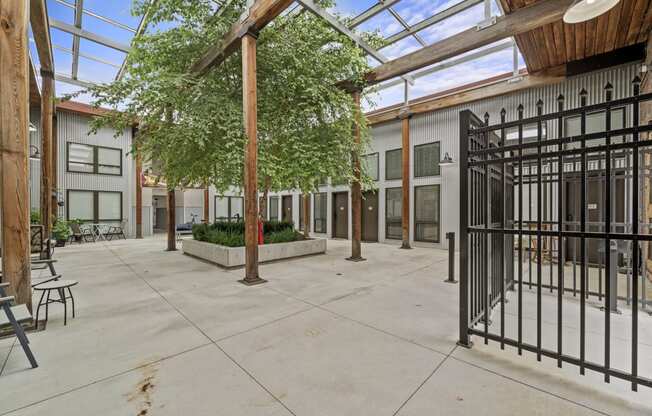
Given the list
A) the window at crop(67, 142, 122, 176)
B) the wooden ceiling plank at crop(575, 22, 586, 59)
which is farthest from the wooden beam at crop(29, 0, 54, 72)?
the wooden ceiling plank at crop(575, 22, 586, 59)

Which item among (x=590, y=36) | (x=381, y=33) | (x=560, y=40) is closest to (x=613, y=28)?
(x=590, y=36)

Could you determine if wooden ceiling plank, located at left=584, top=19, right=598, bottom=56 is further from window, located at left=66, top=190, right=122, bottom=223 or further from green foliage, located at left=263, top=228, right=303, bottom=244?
window, located at left=66, top=190, right=122, bottom=223

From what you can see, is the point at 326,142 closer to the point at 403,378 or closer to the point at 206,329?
the point at 206,329

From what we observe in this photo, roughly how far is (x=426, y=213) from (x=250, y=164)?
6074 mm

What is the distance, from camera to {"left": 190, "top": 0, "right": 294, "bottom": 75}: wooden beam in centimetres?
415

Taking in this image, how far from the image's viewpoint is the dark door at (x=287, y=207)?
13477 millimetres

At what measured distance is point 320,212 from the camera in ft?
40.2

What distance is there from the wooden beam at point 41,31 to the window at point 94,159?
16.9 feet

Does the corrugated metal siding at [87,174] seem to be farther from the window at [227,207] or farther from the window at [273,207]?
the window at [273,207]

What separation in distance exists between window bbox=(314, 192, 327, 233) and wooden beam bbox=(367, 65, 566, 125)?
3.77 m

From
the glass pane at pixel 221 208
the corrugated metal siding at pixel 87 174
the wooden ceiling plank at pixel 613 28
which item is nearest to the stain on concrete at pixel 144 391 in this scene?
the wooden ceiling plank at pixel 613 28

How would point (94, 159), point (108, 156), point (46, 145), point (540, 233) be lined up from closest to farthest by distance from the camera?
point (540, 233) → point (46, 145) → point (94, 159) → point (108, 156)

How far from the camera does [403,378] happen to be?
1996 mm

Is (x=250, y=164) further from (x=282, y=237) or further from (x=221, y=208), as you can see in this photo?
(x=221, y=208)
